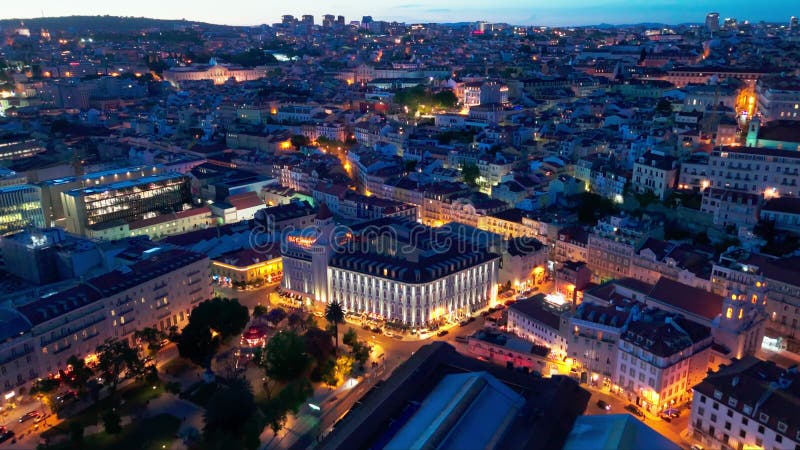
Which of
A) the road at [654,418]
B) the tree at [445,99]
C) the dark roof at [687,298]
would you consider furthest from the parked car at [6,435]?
the tree at [445,99]

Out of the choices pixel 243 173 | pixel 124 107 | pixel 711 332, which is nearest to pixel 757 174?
pixel 711 332

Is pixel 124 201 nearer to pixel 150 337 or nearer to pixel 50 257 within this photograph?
pixel 50 257

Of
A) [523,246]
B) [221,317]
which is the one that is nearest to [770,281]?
[523,246]

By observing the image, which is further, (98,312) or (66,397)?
(98,312)

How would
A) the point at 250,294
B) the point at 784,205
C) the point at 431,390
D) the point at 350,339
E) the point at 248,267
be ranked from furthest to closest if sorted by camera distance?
the point at 248,267
the point at 250,294
the point at 784,205
the point at 350,339
the point at 431,390

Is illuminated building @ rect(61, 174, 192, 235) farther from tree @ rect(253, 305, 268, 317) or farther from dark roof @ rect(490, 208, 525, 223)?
dark roof @ rect(490, 208, 525, 223)

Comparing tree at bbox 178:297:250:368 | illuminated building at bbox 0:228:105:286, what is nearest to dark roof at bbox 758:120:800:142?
tree at bbox 178:297:250:368

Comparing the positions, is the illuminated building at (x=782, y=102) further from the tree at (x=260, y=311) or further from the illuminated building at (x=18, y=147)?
the illuminated building at (x=18, y=147)
